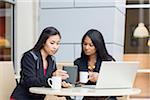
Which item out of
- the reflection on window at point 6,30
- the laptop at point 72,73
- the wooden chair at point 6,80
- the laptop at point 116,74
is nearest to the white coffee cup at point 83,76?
the laptop at point 72,73

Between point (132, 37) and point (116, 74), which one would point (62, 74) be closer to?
point (116, 74)

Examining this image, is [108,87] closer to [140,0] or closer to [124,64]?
[124,64]

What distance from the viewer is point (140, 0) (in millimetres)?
4551

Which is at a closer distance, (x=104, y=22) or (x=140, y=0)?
(x=104, y=22)

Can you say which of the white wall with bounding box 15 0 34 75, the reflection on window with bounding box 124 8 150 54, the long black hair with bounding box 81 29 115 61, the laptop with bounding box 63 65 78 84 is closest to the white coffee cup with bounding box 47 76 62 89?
the laptop with bounding box 63 65 78 84

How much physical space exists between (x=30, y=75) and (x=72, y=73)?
30 centimetres

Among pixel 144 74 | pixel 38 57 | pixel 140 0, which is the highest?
pixel 140 0

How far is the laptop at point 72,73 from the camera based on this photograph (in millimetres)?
2535

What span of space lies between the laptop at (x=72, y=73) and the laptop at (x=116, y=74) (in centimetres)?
22

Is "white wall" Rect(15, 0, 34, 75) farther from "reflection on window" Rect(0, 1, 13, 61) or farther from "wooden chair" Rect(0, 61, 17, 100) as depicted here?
"wooden chair" Rect(0, 61, 17, 100)

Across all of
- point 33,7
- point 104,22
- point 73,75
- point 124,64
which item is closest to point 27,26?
point 33,7

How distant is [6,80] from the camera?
2885 mm

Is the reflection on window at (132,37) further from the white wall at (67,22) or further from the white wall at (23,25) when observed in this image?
the white wall at (23,25)

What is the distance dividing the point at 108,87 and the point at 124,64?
0.20m
